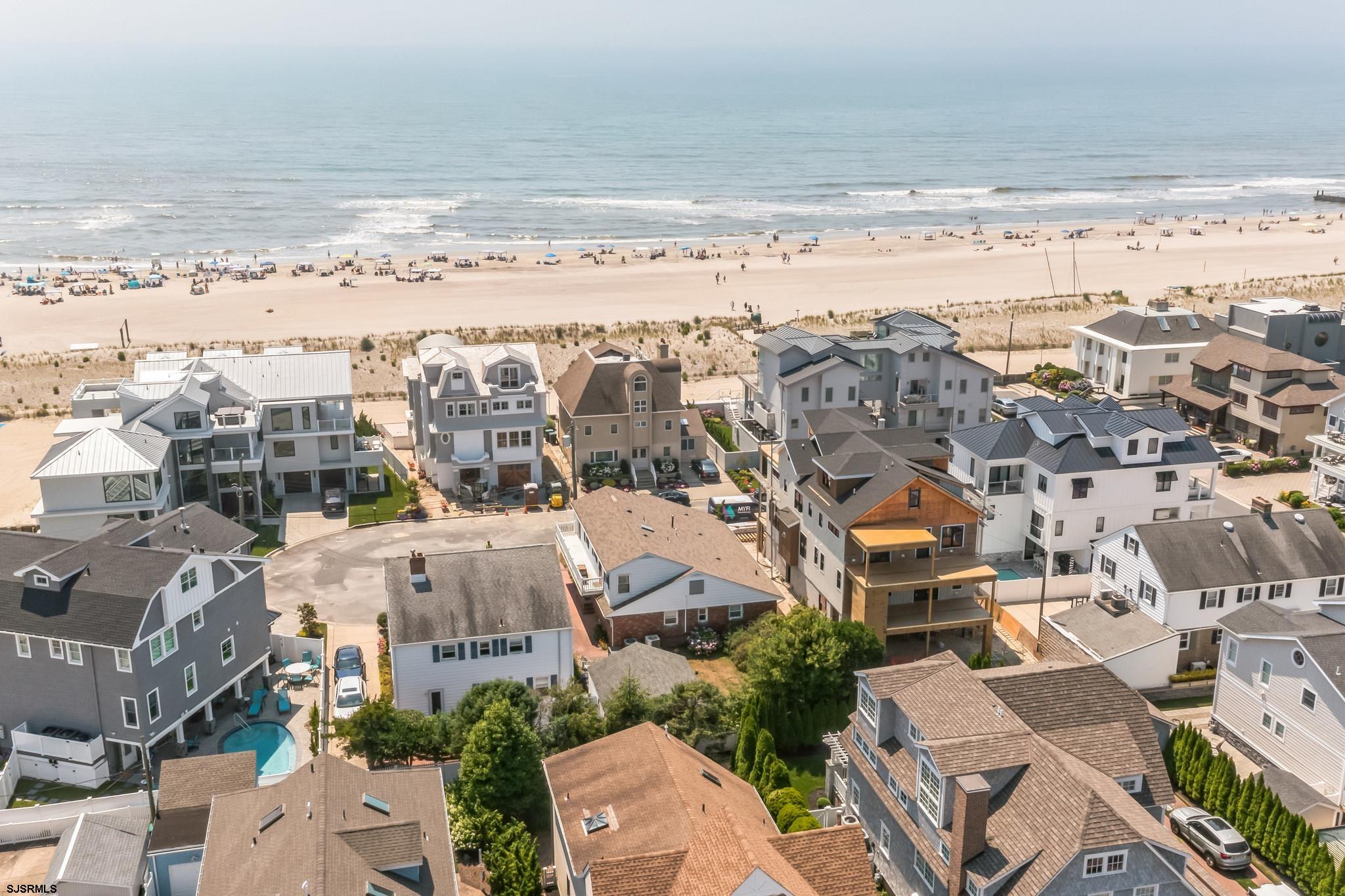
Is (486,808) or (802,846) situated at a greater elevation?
(802,846)

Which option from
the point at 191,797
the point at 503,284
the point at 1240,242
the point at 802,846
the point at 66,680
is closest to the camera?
the point at 802,846

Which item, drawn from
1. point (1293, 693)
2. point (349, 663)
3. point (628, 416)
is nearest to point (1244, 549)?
point (1293, 693)

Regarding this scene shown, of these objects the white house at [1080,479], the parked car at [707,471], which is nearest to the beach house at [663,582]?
the white house at [1080,479]

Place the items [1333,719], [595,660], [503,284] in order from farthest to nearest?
1. [503,284]
2. [595,660]
3. [1333,719]

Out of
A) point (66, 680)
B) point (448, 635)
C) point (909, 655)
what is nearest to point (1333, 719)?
point (909, 655)

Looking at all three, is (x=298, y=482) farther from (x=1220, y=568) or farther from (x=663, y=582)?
(x=1220, y=568)

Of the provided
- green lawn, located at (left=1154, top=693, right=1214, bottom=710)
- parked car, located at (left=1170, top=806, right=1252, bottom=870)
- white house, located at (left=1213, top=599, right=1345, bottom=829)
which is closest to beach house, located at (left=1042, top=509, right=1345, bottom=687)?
green lawn, located at (left=1154, top=693, right=1214, bottom=710)

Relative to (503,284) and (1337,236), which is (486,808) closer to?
(503,284)
